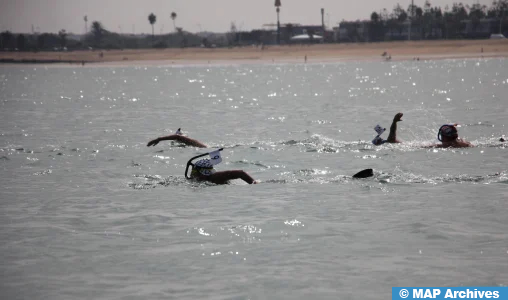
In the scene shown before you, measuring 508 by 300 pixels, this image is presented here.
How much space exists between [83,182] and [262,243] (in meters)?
8.44

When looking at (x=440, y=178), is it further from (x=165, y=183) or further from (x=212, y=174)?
(x=165, y=183)

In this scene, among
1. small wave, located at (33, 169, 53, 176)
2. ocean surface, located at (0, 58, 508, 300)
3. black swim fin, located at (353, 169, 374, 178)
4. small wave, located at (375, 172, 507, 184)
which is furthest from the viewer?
small wave, located at (33, 169, 53, 176)

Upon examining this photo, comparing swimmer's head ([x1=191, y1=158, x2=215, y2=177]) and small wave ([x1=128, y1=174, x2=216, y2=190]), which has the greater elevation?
swimmer's head ([x1=191, y1=158, x2=215, y2=177])

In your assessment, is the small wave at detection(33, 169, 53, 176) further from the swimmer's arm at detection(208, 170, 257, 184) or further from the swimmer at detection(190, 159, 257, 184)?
the swimmer's arm at detection(208, 170, 257, 184)

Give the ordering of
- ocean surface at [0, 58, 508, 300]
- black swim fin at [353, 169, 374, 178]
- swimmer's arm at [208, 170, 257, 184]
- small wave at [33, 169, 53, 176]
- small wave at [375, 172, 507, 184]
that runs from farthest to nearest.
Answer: small wave at [33, 169, 53, 176] → black swim fin at [353, 169, 374, 178] → small wave at [375, 172, 507, 184] → swimmer's arm at [208, 170, 257, 184] → ocean surface at [0, 58, 508, 300]

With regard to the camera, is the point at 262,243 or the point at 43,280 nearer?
the point at 43,280

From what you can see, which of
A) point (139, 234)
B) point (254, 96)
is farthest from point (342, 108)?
point (139, 234)

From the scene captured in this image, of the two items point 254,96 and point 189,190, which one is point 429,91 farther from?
point 189,190

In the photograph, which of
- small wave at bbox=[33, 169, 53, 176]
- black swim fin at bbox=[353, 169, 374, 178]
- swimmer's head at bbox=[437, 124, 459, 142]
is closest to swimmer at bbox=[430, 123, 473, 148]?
swimmer's head at bbox=[437, 124, 459, 142]

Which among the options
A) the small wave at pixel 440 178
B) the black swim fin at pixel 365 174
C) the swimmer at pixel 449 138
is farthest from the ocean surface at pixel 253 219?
the swimmer at pixel 449 138

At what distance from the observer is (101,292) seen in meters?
11.3

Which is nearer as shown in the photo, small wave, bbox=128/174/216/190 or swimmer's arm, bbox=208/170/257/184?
swimmer's arm, bbox=208/170/257/184

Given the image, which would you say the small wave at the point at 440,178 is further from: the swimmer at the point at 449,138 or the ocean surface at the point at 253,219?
the swimmer at the point at 449,138

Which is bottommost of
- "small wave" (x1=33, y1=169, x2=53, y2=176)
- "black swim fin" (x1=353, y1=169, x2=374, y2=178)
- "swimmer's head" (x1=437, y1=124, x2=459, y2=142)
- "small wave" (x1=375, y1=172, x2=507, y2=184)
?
"small wave" (x1=33, y1=169, x2=53, y2=176)
